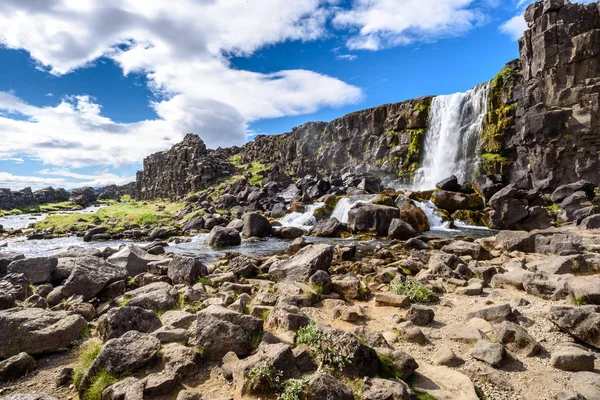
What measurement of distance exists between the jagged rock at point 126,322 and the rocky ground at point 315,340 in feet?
0.08

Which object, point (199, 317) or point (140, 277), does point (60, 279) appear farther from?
point (199, 317)

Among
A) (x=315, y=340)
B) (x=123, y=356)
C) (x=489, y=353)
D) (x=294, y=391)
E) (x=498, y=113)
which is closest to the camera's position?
(x=294, y=391)

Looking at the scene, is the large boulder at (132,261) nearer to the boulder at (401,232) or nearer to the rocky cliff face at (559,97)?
the boulder at (401,232)

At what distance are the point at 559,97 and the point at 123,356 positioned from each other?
202ft

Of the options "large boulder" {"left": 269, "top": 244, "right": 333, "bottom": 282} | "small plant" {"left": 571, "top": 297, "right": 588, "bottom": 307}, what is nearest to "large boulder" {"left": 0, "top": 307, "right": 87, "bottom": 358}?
"large boulder" {"left": 269, "top": 244, "right": 333, "bottom": 282}

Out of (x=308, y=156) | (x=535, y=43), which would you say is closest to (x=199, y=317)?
(x=535, y=43)

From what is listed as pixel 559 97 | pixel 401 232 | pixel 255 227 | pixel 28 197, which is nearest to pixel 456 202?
pixel 401 232

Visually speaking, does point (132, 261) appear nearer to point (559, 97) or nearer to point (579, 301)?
point (579, 301)

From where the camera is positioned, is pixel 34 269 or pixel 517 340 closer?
pixel 517 340

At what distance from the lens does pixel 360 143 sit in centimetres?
9606

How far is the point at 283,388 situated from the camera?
592 centimetres

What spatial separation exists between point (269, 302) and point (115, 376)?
5.13 m

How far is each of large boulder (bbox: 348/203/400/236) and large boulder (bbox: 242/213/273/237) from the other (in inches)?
372

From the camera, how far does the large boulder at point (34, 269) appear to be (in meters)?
14.8
